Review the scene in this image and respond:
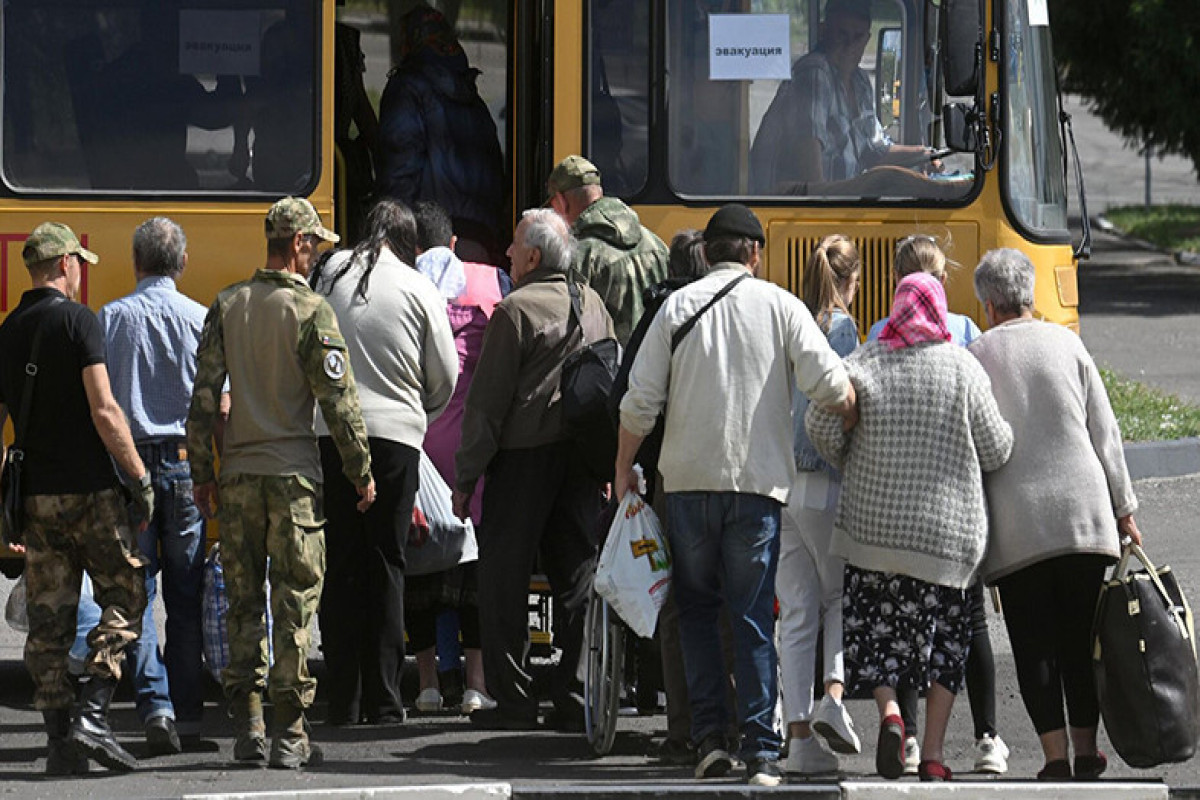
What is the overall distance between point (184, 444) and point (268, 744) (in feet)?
3.49

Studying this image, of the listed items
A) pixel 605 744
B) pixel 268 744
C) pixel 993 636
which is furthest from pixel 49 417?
pixel 993 636

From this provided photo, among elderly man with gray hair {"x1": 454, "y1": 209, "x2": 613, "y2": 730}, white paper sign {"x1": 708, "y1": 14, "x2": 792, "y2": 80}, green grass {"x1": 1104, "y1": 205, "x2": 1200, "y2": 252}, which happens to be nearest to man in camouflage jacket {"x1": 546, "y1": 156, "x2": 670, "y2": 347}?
elderly man with gray hair {"x1": 454, "y1": 209, "x2": 613, "y2": 730}

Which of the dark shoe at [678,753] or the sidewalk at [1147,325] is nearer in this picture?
the dark shoe at [678,753]

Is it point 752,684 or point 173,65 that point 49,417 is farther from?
point 752,684

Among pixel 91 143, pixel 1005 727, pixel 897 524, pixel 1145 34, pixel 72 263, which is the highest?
pixel 1145 34

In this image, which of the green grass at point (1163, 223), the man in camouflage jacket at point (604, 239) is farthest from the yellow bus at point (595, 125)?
the green grass at point (1163, 223)

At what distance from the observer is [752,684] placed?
22.2ft

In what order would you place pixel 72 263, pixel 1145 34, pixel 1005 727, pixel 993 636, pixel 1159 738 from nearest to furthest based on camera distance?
1. pixel 1159 738
2. pixel 72 263
3. pixel 1005 727
4. pixel 993 636
5. pixel 1145 34

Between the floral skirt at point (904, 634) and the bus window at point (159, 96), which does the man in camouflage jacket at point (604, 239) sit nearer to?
the bus window at point (159, 96)

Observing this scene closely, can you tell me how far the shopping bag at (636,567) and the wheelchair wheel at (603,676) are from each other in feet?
1.23

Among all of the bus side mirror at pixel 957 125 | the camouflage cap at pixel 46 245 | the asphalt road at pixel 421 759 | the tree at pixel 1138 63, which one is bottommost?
the asphalt road at pixel 421 759

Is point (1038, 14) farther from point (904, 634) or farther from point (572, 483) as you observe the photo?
point (904, 634)

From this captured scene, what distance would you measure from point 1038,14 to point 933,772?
3.25 meters

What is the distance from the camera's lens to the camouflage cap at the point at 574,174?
26.2ft
